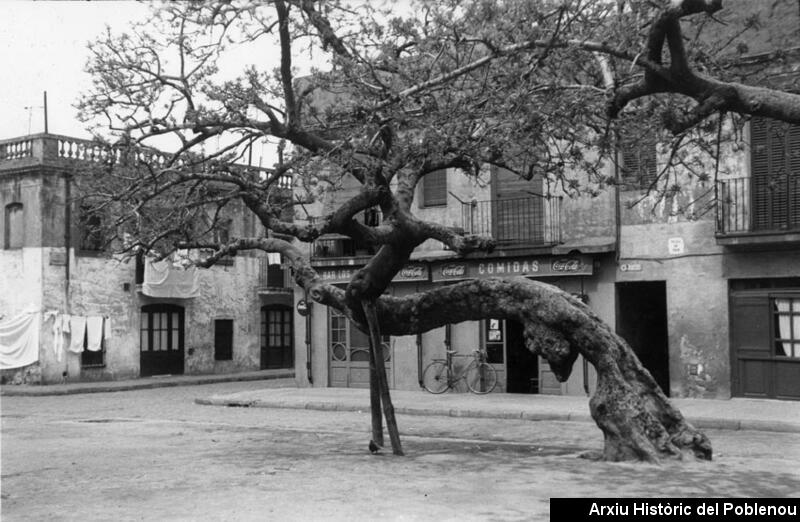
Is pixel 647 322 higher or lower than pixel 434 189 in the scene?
lower

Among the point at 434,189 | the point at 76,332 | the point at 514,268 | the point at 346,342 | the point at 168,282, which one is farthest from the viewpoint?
the point at 168,282

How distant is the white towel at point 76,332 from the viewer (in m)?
28.6

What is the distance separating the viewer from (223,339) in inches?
1375

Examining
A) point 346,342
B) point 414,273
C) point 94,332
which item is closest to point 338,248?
point 346,342

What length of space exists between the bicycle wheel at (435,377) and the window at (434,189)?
4134 millimetres

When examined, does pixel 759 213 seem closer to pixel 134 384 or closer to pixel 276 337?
pixel 134 384

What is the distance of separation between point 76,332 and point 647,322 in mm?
18236

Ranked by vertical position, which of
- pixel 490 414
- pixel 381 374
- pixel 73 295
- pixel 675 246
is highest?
pixel 675 246

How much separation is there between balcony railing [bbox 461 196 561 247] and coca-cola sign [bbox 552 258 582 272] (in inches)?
19.3

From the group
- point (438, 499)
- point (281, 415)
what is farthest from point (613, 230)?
point (438, 499)

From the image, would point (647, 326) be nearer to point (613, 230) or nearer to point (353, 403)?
point (613, 230)

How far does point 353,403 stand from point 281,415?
1.79m

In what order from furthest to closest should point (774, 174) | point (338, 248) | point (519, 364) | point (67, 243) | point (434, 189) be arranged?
point (67, 243) < point (338, 248) < point (434, 189) < point (519, 364) < point (774, 174)

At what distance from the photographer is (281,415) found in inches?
715
